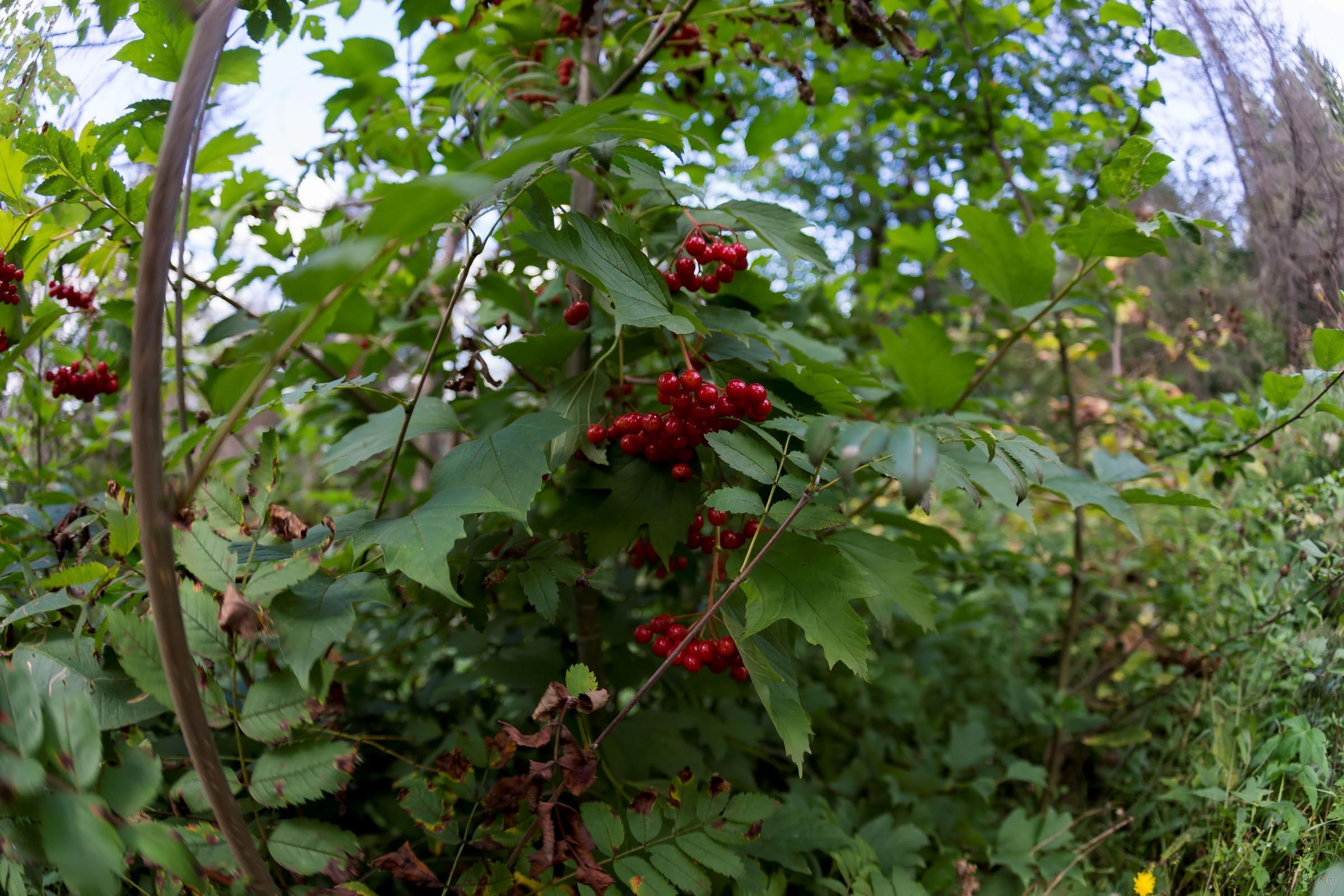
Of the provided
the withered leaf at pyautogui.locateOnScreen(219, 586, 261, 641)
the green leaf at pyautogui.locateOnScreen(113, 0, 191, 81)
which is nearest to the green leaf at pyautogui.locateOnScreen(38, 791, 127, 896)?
the withered leaf at pyautogui.locateOnScreen(219, 586, 261, 641)

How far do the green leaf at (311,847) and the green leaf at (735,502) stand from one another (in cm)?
52

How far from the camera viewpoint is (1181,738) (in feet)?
4.90

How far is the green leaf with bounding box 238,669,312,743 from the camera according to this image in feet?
2.49

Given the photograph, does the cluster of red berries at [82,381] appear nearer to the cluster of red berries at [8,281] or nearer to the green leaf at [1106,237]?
the cluster of red berries at [8,281]

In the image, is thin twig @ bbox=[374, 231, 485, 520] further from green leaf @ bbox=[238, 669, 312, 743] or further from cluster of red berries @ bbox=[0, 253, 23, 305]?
cluster of red berries @ bbox=[0, 253, 23, 305]

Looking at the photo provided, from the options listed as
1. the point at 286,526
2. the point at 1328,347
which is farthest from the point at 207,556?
the point at 1328,347

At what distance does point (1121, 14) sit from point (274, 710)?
68.2 inches

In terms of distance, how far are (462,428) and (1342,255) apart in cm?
136

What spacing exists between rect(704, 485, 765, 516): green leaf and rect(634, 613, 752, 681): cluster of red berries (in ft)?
0.58

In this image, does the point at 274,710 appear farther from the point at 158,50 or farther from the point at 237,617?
the point at 158,50

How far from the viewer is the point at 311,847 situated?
77 cm

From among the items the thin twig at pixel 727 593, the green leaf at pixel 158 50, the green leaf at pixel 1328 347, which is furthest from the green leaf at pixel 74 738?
the green leaf at pixel 1328 347

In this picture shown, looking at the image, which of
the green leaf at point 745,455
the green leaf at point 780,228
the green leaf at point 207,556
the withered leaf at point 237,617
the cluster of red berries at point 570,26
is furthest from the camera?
the cluster of red berries at point 570,26

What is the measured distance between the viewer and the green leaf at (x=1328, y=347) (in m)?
1.08
